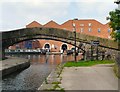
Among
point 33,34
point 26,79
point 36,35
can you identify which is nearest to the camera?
point 26,79

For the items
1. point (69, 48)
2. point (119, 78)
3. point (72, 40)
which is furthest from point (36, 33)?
point (69, 48)

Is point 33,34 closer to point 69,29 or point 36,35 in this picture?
point 36,35

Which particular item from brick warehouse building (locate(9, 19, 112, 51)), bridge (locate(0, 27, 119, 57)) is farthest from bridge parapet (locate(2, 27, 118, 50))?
brick warehouse building (locate(9, 19, 112, 51))

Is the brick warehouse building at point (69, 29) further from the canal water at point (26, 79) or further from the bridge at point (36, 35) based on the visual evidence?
the canal water at point (26, 79)

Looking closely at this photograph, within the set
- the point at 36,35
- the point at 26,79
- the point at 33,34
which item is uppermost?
the point at 33,34

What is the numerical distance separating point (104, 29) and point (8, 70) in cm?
10211

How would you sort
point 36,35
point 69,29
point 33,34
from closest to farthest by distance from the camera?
point 33,34, point 36,35, point 69,29

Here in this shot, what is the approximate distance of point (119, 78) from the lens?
18.3 m

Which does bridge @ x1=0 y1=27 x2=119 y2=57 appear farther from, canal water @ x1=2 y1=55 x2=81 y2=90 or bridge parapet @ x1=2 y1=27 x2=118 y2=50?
canal water @ x1=2 y1=55 x2=81 y2=90

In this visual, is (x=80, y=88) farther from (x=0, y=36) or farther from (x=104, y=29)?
→ (x=104, y=29)

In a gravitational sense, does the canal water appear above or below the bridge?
below

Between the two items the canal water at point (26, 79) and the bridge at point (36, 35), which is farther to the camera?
the bridge at point (36, 35)

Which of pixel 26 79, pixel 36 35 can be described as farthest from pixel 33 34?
pixel 26 79

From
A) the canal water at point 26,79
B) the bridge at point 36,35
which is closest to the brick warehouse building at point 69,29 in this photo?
the bridge at point 36,35
